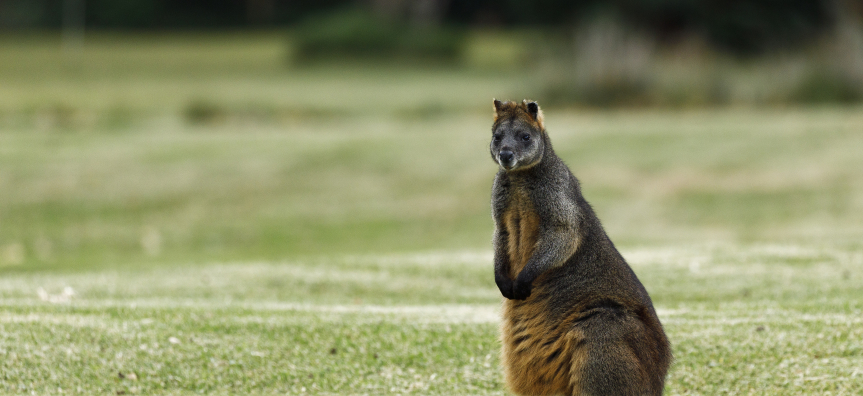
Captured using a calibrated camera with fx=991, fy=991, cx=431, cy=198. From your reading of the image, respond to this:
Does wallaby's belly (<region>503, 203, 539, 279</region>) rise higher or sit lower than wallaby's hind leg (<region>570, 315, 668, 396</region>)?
higher

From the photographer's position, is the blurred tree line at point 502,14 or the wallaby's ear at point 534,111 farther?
the blurred tree line at point 502,14

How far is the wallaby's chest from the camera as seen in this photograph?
4660 millimetres

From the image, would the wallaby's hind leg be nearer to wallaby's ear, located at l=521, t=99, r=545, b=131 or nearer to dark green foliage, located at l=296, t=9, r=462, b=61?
wallaby's ear, located at l=521, t=99, r=545, b=131

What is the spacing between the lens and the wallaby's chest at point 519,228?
4660 millimetres

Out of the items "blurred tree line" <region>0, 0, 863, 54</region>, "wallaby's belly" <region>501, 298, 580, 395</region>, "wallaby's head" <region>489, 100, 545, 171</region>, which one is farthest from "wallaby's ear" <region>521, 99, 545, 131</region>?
"blurred tree line" <region>0, 0, 863, 54</region>

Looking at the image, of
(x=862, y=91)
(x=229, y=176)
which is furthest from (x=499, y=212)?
(x=862, y=91)

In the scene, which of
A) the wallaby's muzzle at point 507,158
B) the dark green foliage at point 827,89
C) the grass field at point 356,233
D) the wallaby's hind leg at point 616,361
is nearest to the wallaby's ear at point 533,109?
the wallaby's muzzle at point 507,158

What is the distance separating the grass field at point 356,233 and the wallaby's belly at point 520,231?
0.99m

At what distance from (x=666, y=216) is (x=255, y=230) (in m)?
5.50

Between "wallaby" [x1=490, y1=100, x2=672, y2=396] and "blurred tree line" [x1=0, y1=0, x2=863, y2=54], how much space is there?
21.9 m

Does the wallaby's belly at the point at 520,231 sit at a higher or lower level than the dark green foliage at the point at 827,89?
lower

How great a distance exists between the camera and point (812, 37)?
80.2ft

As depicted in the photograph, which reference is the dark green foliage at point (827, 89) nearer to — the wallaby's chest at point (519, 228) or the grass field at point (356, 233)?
the grass field at point (356, 233)

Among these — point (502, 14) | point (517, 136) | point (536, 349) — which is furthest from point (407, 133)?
point (502, 14)
